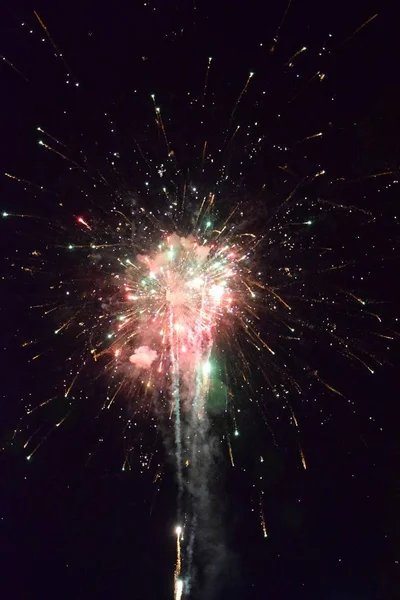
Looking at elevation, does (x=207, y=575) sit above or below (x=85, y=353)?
below

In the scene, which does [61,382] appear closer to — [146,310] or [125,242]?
[146,310]

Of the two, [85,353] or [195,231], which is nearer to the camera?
[195,231]

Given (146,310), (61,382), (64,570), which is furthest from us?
(64,570)

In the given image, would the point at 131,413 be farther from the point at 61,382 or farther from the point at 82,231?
the point at 82,231

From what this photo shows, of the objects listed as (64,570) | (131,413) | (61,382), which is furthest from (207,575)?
(61,382)

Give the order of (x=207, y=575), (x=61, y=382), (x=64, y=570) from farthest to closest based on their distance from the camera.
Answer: (x=64, y=570)
(x=207, y=575)
(x=61, y=382)

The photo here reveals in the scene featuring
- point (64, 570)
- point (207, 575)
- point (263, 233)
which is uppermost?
point (263, 233)

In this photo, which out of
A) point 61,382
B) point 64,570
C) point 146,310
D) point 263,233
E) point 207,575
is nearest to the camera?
point 263,233

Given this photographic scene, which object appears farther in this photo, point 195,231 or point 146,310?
point 146,310

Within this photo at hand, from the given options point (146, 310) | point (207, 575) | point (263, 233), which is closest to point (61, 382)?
point (146, 310)
